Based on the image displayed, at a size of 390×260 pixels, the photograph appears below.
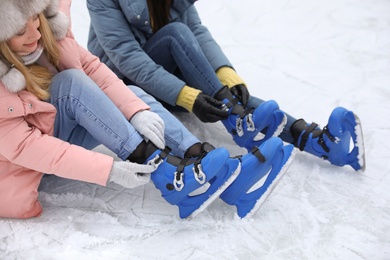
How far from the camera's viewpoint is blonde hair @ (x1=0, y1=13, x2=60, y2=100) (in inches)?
41.9

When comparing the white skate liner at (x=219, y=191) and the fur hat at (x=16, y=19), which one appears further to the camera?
the white skate liner at (x=219, y=191)

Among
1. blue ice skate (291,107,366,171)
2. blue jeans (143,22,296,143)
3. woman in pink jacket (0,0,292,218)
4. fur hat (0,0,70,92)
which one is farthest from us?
blue jeans (143,22,296,143)

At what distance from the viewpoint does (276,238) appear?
128 centimetres

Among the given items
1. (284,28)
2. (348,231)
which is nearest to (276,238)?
(348,231)

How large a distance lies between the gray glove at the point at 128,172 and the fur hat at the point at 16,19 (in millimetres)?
285

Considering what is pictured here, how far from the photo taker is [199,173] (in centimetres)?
120

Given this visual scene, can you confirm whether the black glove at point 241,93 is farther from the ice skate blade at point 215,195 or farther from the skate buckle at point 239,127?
the ice skate blade at point 215,195

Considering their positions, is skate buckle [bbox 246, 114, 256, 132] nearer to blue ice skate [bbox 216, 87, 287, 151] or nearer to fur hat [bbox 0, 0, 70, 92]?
blue ice skate [bbox 216, 87, 287, 151]

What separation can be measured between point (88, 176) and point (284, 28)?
1.68 metres

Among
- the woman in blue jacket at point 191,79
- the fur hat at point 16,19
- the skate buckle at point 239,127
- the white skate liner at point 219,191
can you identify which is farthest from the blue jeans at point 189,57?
the fur hat at point 16,19

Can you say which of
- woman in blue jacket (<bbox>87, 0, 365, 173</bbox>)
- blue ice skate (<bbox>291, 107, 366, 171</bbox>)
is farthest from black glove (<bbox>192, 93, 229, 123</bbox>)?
blue ice skate (<bbox>291, 107, 366, 171</bbox>)

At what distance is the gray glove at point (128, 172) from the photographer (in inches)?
45.8

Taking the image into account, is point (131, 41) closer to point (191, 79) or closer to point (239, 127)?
point (191, 79)

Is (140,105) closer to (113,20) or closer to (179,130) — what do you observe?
(179,130)
